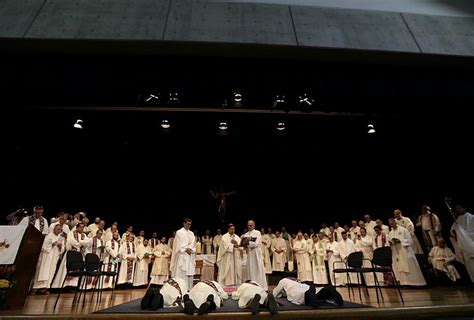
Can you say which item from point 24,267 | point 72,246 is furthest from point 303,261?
point 24,267

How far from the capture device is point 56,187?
12867mm

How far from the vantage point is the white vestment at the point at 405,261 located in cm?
805

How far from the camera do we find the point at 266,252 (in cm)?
1252

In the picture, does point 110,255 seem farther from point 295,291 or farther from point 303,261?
point 295,291

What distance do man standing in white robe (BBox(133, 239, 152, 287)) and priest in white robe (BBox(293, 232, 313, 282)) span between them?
536 centimetres

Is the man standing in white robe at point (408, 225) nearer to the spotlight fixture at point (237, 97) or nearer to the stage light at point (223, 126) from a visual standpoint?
the spotlight fixture at point (237, 97)

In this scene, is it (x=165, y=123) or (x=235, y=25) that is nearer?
(x=235, y=25)

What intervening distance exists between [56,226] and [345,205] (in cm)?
1159

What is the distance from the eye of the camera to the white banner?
15.1 feet

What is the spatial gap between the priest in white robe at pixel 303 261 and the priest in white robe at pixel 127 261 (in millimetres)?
5792

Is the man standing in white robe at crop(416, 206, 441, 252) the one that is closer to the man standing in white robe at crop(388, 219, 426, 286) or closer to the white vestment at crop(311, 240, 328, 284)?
the man standing in white robe at crop(388, 219, 426, 286)

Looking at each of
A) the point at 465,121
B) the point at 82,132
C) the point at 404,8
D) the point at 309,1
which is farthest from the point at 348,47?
the point at 82,132

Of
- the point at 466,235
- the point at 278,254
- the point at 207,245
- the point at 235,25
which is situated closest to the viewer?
the point at 235,25

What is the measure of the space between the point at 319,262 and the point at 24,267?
8.82m
